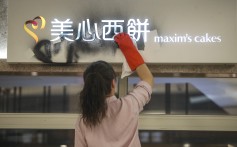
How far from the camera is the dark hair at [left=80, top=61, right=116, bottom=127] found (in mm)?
1455

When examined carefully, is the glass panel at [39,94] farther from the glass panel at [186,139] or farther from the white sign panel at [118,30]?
Answer: the glass panel at [186,139]

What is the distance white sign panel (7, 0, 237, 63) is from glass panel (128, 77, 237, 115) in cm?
36

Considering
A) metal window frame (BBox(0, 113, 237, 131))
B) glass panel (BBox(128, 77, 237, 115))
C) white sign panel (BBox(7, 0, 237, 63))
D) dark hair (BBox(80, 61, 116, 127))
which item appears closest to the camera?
dark hair (BBox(80, 61, 116, 127))

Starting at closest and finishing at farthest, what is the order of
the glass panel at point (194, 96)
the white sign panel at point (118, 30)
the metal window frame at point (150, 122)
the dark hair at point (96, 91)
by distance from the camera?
the dark hair at point (96, 91) < the white sign panel at point (118, 30) < the metal window frame at point (150, 122) < the glass panel at point (194, 96)

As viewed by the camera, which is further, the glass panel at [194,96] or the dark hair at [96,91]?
the glass panel at [194,96]

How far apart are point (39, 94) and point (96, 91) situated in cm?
158

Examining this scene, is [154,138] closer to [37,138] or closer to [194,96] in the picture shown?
[194,96]

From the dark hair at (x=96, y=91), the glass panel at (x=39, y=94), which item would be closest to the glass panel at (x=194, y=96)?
the glass panel at (x=39, y=94)

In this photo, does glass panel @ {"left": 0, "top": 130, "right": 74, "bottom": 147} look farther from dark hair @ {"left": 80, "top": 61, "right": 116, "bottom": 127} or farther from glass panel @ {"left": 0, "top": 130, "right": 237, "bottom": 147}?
dark hair @ {"left": 80, "top": 61, "right": 116, "bottom": 127}

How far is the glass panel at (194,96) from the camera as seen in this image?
2779 millimetres

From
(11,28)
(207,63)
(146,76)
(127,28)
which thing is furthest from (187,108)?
(11,28)

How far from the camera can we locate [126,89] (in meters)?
2.75

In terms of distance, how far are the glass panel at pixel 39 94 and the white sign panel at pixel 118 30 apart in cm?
33

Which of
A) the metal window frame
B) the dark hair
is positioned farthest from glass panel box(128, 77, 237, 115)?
the dark hair
